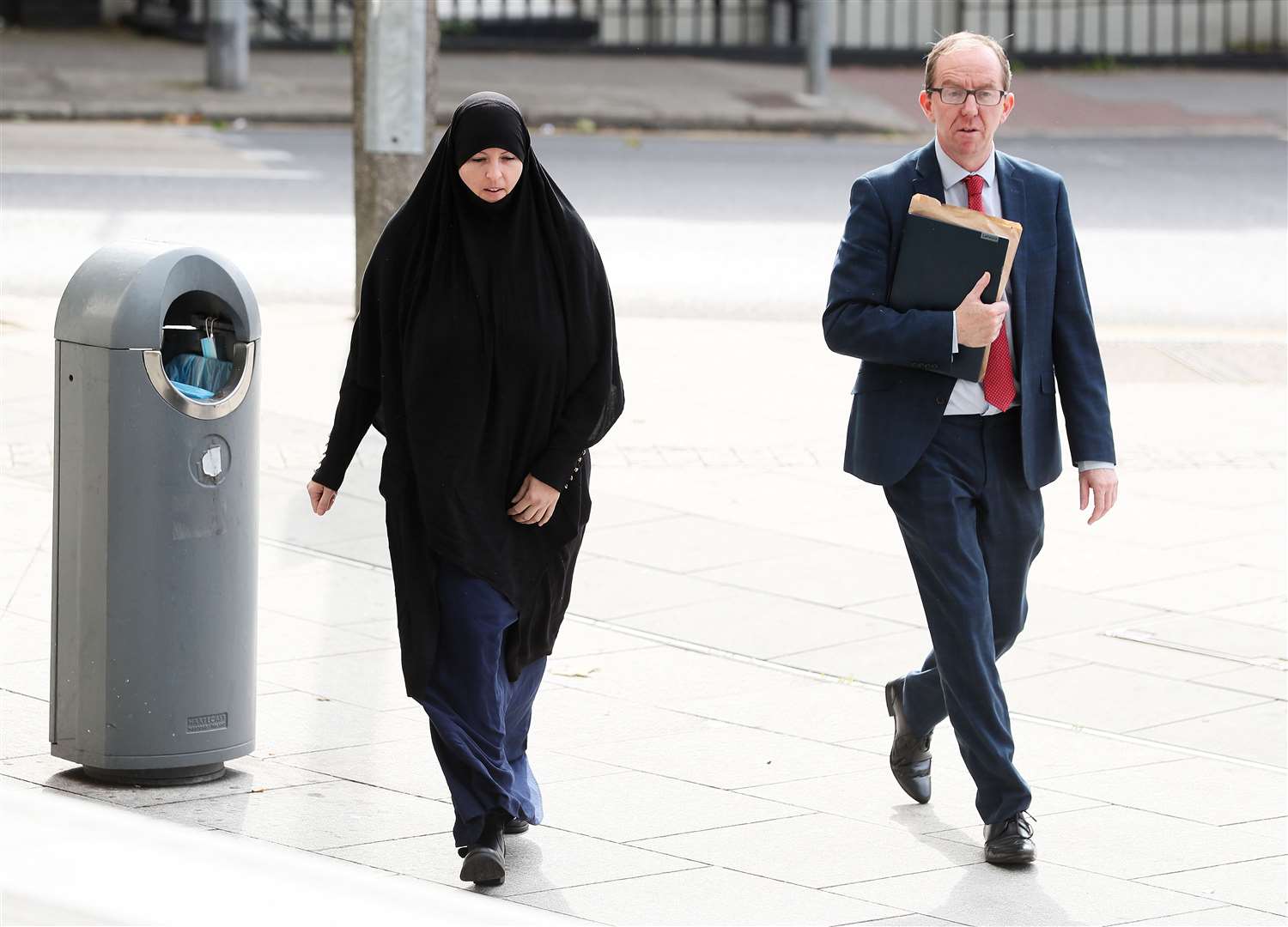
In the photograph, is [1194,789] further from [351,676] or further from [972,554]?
[351,676]

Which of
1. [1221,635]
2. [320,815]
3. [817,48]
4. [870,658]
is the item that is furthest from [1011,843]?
[817,48]

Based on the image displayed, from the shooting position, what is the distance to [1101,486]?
4.36 m

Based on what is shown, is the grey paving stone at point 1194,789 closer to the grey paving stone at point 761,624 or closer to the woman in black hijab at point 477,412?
the grey paving stone at point 761,624

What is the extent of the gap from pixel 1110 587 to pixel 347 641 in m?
2.64

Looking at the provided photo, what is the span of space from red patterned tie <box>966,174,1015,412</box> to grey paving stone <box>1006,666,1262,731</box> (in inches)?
54.2

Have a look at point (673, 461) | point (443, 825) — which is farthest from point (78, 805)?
point (673, 461)

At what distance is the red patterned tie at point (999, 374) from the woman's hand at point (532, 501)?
97 centimetres

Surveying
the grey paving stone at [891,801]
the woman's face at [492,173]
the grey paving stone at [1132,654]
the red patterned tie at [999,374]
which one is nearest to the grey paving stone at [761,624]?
the grey paving stone at [1132,654]

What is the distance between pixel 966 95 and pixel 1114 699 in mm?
2023

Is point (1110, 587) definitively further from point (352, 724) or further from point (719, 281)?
point (719, 281)

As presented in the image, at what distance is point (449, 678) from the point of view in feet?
13.3

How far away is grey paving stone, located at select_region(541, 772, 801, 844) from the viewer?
14.3 feet

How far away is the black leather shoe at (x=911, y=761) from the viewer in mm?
4605

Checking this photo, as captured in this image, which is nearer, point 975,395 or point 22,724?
point 975,395
